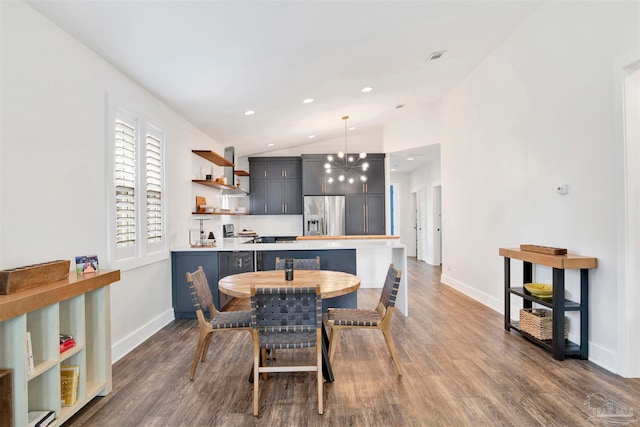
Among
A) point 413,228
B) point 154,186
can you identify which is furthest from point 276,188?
point 413,228

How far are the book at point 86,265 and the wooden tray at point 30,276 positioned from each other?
12cm

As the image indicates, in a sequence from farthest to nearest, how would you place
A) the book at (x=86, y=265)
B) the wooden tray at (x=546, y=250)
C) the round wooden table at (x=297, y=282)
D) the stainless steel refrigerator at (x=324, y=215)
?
the stainless steel refrigerator at (x=324, y=215) → the wooden tray at (x=546, y=250) → the round wooden table at (x=297, y=282) → the book at (x=86, y=265)

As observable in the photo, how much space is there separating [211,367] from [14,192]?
1883mm

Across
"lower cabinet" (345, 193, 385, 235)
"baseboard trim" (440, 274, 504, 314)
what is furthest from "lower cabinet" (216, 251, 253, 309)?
"baseboard trim" (440, 274, 504, 314)

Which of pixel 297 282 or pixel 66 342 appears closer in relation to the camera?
pixel 66 342

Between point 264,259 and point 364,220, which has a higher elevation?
point 364,220

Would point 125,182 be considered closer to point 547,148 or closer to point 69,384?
point 69,384

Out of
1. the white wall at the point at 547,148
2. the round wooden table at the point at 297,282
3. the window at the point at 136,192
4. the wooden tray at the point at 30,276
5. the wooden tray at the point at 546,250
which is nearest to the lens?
the wooden tray at the point at 30,276

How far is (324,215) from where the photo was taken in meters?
7.74

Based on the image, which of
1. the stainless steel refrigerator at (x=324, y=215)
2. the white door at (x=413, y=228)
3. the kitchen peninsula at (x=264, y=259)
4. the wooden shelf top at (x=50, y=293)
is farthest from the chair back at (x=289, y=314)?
the white door at (x=413, y=228)

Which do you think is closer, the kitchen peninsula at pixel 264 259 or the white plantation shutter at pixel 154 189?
the white plantation shutter at pixel 154 189

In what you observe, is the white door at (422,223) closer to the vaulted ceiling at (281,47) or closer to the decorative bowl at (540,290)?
the vaulted ceiling at (281,47)

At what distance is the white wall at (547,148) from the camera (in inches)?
107

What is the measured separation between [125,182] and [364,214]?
542 centimetres
